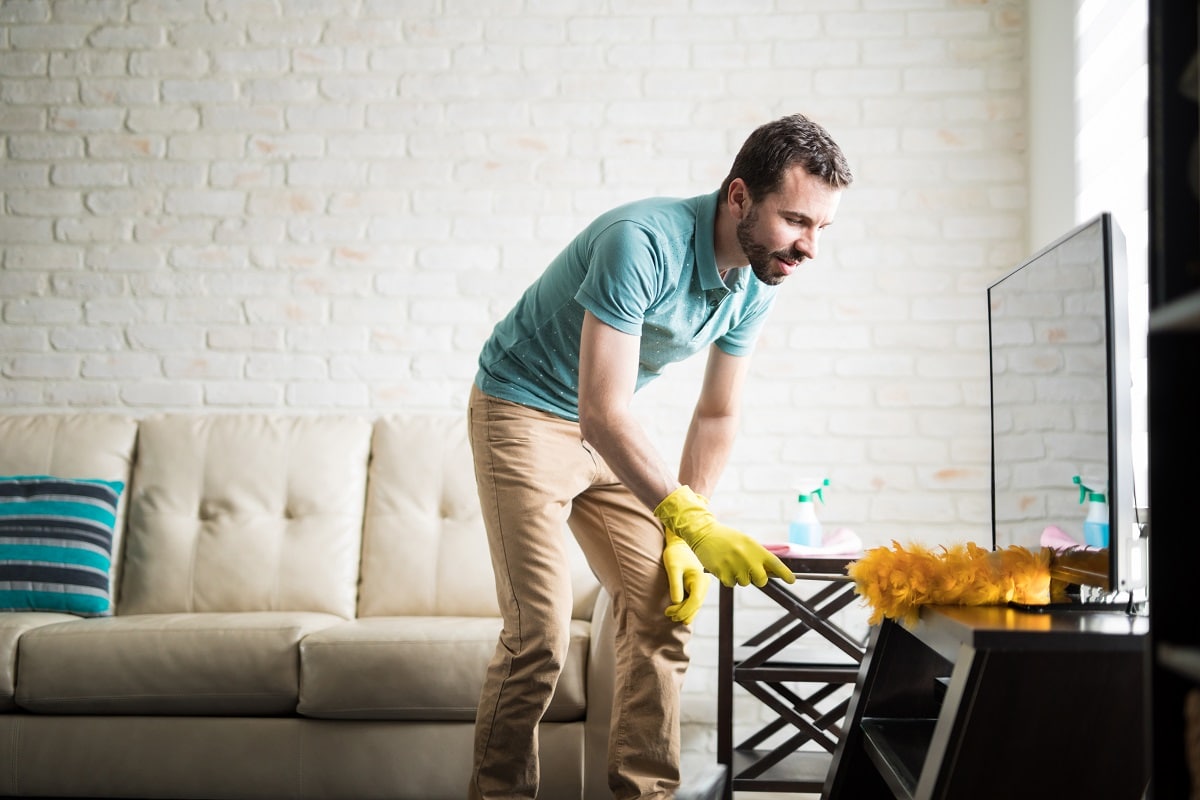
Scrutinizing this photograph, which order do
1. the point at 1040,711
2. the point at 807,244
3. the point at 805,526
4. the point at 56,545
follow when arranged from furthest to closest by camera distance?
1. the point at 56,545
2. the point at 805,526
3. the point at 807,244
4. the point at 1040,711

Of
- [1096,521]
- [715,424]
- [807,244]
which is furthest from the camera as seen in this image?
[715,424]

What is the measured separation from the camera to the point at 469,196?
293 centimetres

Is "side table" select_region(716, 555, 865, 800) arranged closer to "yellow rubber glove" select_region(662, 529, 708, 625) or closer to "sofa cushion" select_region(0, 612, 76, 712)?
"yellow rubber glove" select_region(662, 529, 708, 625)

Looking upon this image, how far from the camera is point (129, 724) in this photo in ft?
7.36

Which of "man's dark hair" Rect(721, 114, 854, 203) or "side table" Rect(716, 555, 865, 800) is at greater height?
"man's dark hair" Rect(721, 114, 854, 203)

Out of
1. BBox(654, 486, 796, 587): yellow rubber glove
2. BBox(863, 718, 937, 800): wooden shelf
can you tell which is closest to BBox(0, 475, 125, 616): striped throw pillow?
BBox(654, 486, 796, 587): yellow rubber glove

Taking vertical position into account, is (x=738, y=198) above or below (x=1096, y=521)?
above

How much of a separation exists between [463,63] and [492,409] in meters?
1.51

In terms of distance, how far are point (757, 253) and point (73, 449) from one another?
1.98 m

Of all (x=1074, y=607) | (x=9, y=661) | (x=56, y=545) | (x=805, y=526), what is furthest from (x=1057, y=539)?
(x=56, y=545)

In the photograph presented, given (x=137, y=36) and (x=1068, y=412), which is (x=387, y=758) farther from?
(x=137, y=36)

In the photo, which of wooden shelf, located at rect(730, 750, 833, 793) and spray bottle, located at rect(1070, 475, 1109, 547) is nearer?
spray bottle, located at rect(1070, 475, 1109, 547)

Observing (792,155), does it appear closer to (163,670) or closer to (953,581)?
(953,581)

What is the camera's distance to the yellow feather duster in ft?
4.03
